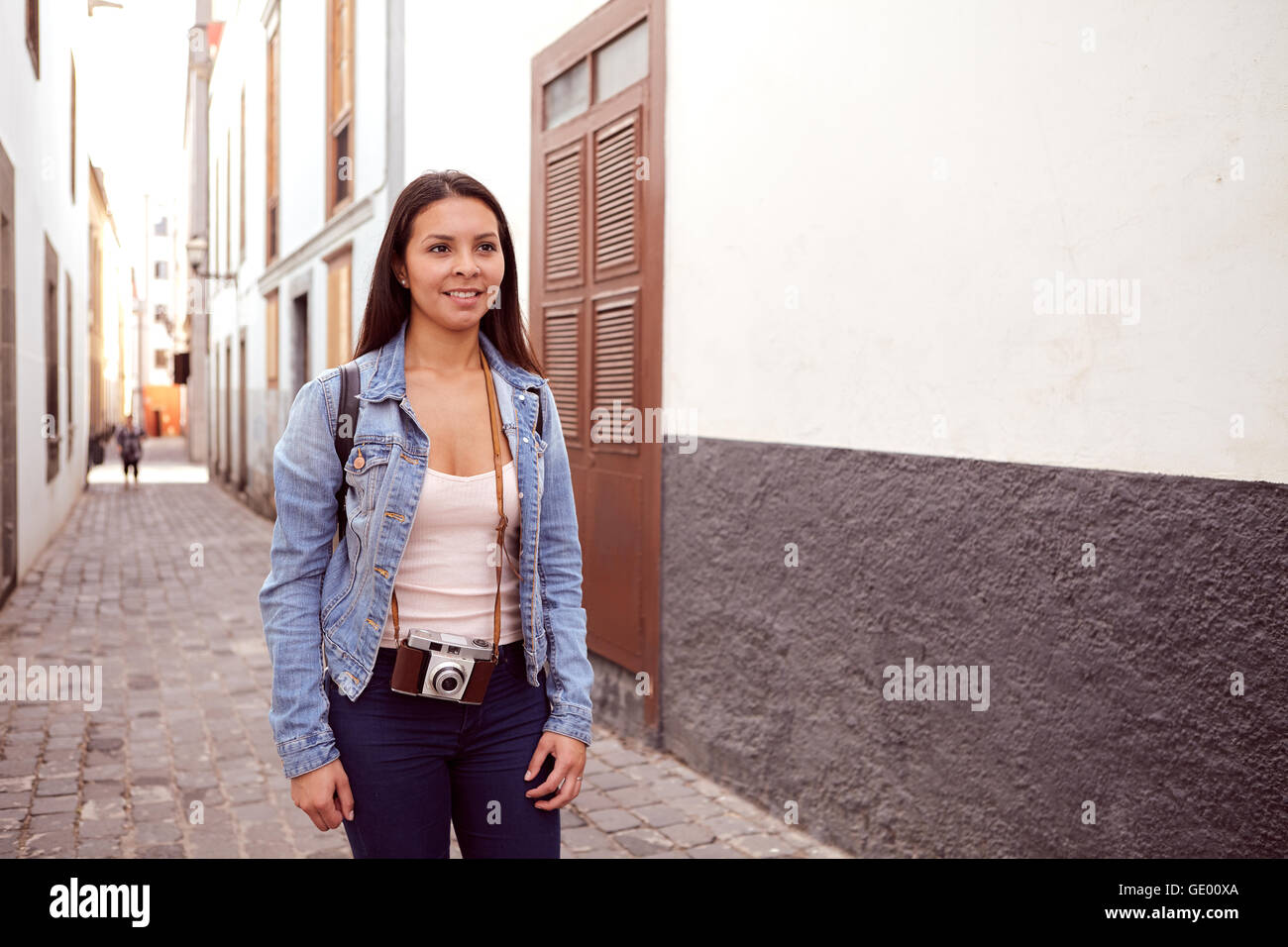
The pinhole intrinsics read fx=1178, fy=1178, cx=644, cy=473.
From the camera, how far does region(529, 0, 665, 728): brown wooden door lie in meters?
5.77

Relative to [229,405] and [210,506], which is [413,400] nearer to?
[210,506]

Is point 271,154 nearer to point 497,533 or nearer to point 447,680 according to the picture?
point 497,533

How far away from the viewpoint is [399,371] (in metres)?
2.26

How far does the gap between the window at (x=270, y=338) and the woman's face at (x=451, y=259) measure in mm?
17077

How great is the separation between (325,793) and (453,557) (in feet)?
1.58

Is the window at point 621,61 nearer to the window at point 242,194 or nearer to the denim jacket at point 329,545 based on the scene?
the denim jacket at point 329,545

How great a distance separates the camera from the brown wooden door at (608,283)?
A: 5770 millimetres

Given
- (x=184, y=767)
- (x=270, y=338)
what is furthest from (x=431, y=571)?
(x=270, y=338)

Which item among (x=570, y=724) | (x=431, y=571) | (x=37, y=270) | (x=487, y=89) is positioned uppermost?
(x=487, y=89)

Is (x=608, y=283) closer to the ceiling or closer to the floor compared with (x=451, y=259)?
closer to the ceiling

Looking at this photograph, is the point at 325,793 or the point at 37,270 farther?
the point at 37,270

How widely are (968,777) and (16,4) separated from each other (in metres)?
10.5

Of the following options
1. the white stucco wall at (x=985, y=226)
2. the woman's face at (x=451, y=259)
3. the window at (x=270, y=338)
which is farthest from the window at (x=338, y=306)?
the woman's face at (x=451, y=259)

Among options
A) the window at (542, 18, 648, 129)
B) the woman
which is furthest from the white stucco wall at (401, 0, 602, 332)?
the woman
